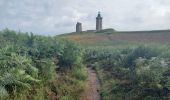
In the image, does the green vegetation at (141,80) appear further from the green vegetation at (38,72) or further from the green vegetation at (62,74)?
the green vegetation at (38,72)

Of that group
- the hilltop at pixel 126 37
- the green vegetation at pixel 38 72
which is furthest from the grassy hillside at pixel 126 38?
the green vegetation at pixel 38 72

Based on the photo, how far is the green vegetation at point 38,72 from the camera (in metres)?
11.7

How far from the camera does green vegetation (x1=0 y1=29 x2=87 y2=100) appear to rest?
11680 millimetres

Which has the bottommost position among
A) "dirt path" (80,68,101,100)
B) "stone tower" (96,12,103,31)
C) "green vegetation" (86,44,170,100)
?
"dirt path" (80,68,101,100)

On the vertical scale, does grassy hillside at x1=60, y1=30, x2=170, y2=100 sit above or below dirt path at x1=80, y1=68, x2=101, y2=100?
above

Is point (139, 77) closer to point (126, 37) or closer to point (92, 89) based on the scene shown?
point (92, 89)

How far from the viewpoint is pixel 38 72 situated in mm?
14008

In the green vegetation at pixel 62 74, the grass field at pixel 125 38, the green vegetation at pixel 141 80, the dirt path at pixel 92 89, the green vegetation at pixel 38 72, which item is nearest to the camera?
the green vegetation at pixel 38 72

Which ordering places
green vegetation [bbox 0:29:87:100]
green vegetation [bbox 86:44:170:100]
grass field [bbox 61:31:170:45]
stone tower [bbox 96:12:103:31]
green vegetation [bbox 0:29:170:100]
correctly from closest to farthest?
green vegetation [bbox 0:29:87:100], green vegetation [bbox 0:29:170:100], green vegetation [bbox 86:44:170:100], grass field [bbox 61:31:170:45], stone tower [bbox 96:12:103:31]

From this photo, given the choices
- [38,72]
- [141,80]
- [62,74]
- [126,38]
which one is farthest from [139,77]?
[126,38]

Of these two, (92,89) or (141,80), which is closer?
(141,80)

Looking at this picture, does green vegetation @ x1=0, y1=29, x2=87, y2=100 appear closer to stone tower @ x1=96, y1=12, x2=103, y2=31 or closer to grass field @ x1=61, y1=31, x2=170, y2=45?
grass field @ x1=61, y1=31, x2=170, y2=45

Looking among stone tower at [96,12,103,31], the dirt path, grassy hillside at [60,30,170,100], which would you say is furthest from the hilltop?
the dirt path

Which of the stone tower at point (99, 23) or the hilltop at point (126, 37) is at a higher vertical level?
the stone tower at point (99, 23)
